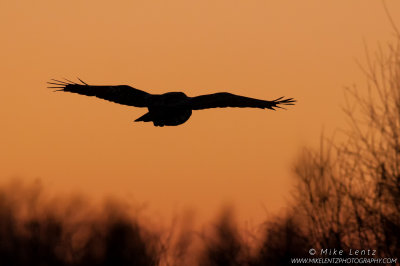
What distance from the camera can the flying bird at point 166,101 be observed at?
20688 mm

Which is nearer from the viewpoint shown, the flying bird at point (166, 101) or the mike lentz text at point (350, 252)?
the mike lentz text at point (350, 252)

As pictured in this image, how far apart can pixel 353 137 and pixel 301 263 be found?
9.70 ft

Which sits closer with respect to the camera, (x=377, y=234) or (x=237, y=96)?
(x=377, y=234)

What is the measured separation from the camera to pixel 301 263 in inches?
799

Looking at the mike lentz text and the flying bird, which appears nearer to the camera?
the mike lentz text

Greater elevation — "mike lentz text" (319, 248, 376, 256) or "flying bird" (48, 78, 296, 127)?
"flying bird" (48, 78, 296, 127)

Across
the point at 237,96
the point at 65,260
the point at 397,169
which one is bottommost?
the point at 65,260

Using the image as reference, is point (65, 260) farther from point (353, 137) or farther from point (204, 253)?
point (353, 137)

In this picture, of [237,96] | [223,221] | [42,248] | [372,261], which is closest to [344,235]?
[372,261]

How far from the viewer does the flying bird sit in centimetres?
2069

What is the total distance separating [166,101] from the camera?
68.0 ft

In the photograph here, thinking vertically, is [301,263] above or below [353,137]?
below

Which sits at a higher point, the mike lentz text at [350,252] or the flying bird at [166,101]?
the flying bird at [166,101]

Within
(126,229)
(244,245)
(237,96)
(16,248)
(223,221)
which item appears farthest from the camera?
(223,221)
